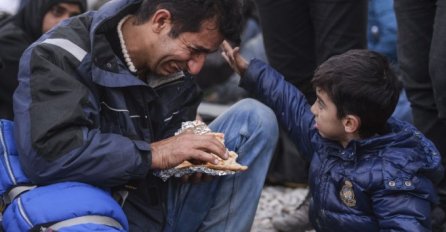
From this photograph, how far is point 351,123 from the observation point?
2932mm

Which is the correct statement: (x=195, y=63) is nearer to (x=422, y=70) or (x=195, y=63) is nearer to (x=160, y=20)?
(x=160, y=20)

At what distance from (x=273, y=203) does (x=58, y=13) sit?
1.89m

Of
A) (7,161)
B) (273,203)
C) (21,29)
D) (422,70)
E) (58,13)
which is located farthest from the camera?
(58,13)

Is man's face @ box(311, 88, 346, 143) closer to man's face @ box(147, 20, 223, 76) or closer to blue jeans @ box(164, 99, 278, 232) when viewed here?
blue jeans @ box(164, 99, 278, 232)

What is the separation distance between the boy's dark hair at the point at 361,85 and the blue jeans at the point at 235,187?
0.95 ft

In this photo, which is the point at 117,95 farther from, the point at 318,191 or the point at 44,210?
the point at 318,191

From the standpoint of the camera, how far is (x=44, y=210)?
2248 mm

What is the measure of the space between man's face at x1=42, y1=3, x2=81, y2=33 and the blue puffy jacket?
207cm

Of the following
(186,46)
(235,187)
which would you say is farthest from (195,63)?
(235,187)

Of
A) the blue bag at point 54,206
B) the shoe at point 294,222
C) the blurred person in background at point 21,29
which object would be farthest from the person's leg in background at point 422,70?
the blurred person in background at point 21,29

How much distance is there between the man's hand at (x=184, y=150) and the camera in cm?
254

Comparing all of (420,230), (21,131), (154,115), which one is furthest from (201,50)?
(420,230)

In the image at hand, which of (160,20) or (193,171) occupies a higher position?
→ (160,20)

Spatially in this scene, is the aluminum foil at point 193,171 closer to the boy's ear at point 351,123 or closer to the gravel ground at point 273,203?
the boy's ear at point 351,123
